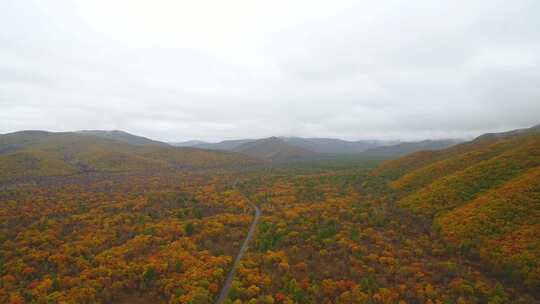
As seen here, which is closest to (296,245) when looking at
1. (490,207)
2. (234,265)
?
(234,265)

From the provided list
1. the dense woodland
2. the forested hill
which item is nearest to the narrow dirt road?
the dense woodland

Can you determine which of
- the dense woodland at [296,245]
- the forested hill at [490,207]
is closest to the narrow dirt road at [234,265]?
the dense woodland at [296,245]

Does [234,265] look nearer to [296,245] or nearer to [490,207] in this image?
[296,245]

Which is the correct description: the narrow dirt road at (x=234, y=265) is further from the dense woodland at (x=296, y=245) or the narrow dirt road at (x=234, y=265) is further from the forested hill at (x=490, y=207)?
the forested hill at (x=490, y=207)

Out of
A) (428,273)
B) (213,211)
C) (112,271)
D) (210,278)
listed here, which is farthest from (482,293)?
(213,211)

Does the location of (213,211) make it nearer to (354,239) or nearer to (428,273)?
(354,239)

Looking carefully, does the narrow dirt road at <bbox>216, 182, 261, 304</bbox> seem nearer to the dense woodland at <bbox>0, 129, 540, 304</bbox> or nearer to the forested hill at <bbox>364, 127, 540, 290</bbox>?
the dense woodland at <bbox>0, 129, 540, 304</bbox>
